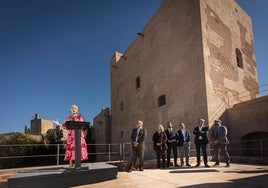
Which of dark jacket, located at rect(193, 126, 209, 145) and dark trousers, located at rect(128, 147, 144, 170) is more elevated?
dark jacket, located at rect(193, 126, 209, 145)

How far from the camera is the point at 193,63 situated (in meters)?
10.5

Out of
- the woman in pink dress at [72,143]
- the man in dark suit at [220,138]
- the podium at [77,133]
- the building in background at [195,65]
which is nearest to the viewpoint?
the podium at [77,133]

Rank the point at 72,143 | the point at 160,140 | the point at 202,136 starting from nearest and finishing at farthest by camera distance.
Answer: the point at 72,143, the point at 160,140, the point at 202,136

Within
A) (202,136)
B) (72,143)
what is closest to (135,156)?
(72,143)

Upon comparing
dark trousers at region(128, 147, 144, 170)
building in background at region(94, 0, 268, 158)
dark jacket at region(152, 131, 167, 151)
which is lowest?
dark trousers at region(128, 147, 144, 170)

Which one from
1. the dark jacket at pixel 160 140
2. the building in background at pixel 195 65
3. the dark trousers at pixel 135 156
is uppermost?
the building in background at pixel 195 65

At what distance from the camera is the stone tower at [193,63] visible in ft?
33.2

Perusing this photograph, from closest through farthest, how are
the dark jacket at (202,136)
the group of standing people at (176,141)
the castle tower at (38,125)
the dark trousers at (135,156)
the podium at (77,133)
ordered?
the podium at (77,133)
the dark trousers at (135,156)
the group of standing people at (176,141)
the dark jacket at (202,136)
the castle tower at (38,125)

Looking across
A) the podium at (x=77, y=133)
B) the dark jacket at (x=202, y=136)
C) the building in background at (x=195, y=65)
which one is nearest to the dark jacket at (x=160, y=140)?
the dark jacket at (x=202, y=136)

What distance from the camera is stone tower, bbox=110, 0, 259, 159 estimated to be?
33.2 feet

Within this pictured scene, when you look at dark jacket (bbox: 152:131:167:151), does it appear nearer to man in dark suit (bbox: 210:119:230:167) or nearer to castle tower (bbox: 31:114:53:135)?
man in dark suit (bbox: 210:119:230:167)

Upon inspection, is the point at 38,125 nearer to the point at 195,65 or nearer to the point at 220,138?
the point at 195,65

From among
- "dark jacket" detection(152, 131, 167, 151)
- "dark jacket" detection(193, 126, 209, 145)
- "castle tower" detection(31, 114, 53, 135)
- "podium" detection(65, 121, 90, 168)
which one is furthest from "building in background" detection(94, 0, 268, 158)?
"castle tower" detection(31, 114, 53, 135)

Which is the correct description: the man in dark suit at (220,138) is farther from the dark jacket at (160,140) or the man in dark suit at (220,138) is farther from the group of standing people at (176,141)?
the dark jacket at (160,140)
